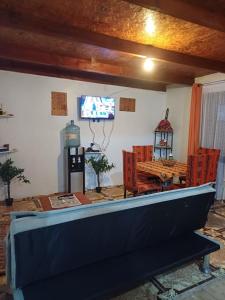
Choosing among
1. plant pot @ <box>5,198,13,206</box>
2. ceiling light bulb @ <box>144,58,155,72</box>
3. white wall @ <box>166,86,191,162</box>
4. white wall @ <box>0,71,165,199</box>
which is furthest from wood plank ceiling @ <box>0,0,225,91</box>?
plant pot @ <box>5,198,13,206</box>

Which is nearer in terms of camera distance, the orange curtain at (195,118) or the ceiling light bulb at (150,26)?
the ceiling light bulb at (150,26)

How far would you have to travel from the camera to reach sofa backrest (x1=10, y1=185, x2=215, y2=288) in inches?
52.7

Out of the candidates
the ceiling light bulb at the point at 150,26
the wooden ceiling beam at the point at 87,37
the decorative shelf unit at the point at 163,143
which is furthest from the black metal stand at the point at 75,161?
the ceiling light bulb at the point at 150,26

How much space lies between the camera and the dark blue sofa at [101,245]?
4.44ft

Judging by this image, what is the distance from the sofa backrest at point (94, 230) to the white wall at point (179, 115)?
118 inches

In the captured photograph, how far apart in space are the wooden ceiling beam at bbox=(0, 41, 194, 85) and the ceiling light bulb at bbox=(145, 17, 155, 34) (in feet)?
4.37

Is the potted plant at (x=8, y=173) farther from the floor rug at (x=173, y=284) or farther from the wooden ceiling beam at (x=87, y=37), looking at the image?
the floor rug at (x=173, y=284)

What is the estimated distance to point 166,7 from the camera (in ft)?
6.07

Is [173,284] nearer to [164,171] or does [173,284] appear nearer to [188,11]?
[164,171]

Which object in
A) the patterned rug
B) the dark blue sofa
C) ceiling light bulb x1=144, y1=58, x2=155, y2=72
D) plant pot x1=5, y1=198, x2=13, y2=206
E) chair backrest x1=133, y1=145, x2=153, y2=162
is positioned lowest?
the patterned rug

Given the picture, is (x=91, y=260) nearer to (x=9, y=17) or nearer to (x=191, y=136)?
(x=9, y=17)

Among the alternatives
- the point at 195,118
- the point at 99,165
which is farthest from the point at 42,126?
the point at 195,118

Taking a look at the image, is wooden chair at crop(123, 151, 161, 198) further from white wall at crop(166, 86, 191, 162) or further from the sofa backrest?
white wall at crop(166, 86, 191, 162)

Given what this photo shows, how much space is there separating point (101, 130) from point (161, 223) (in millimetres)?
3069
